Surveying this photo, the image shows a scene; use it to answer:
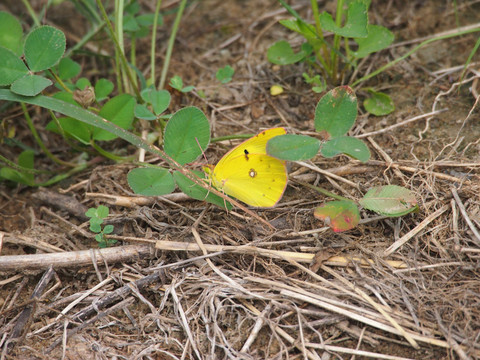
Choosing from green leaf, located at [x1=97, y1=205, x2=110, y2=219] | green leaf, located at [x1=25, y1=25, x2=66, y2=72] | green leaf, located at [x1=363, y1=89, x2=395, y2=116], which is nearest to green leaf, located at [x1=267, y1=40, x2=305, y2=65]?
green leaf, located at [x1=363, y1=89, x2=395, y2=116]

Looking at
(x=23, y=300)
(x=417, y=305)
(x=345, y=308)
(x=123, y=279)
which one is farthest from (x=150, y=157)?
(x=417, y=305)

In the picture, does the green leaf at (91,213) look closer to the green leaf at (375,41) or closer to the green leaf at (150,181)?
the green leaf at (150,181)

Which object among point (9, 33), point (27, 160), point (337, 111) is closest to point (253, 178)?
point (337, 111)

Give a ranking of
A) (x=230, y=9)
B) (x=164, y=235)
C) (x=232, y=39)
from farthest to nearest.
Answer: (x=230, y=9) → (x=232, y=39) → (x=164, y=235)

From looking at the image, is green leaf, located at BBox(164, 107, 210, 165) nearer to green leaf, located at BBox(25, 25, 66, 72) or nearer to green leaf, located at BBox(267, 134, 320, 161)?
green leaf, located at BBox(267, 134, 320, 161)

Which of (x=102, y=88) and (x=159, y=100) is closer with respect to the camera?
(x=159, y=100)

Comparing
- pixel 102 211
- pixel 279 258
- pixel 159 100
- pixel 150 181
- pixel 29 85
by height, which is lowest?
pixel 279 258

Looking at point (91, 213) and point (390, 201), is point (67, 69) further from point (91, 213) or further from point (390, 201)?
point (390, 201)

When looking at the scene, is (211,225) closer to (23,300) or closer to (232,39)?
(23,300)
